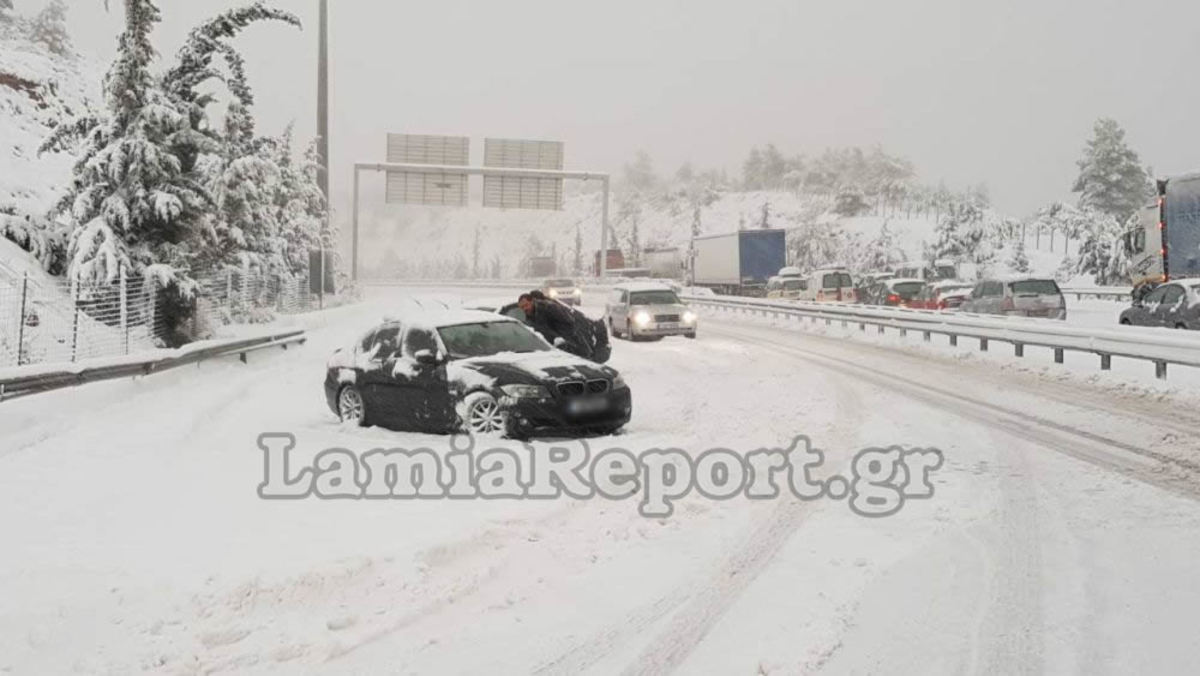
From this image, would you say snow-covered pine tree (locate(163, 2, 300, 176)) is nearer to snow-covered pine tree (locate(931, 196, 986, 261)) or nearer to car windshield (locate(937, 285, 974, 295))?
car windshield (locate(937, 285, 974, 295))

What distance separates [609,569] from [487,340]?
5.42m

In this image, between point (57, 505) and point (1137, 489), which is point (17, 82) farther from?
point (1137, 489)

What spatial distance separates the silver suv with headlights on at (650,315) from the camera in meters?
24.8

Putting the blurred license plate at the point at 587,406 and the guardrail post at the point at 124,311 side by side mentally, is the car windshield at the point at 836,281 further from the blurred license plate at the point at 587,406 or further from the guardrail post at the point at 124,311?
the blurred license plate at the point at 587,406

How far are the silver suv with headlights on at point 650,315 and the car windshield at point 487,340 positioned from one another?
13.9 meters

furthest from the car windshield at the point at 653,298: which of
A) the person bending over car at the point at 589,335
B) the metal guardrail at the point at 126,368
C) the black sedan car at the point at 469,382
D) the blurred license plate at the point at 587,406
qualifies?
the blurred license plate at the point at 587,406

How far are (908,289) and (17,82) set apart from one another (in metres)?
34.7

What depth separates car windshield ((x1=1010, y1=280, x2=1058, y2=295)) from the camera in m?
22.5

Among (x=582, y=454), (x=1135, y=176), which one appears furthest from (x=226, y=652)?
(x=1135, y=176)

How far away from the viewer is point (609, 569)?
17.5ft

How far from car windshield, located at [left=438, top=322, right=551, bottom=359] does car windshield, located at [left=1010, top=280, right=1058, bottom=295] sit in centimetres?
1643

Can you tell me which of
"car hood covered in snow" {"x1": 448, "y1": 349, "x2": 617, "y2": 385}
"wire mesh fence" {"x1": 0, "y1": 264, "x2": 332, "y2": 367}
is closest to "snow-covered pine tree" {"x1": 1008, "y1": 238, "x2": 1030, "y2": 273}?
"wire mesh fence" {"x1": 0, "y1": 264, "x2": 332, "y2": 367}

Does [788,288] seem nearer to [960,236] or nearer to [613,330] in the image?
[613,330]

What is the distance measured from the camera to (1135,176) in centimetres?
9162
